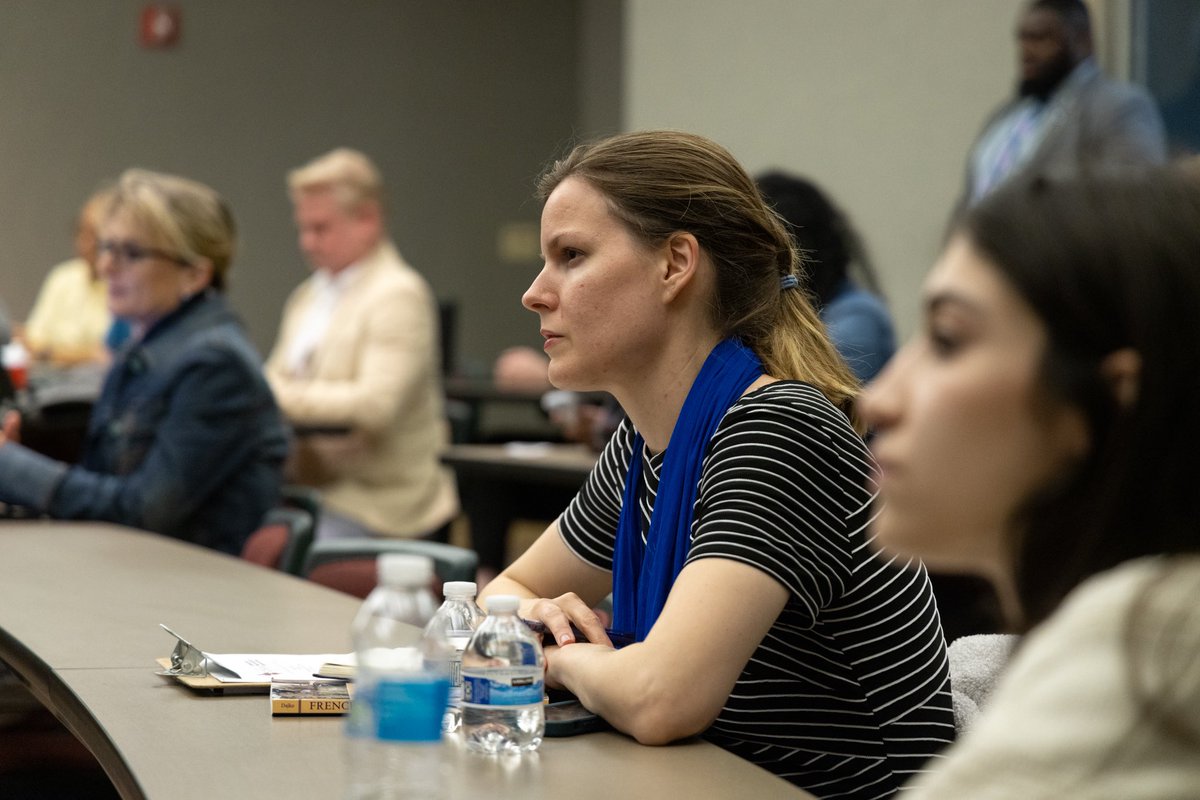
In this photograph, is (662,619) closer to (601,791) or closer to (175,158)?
(601,791)

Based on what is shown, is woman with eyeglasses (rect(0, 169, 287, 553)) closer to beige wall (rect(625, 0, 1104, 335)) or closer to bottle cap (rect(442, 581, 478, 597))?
bottle cap (rect(442, 581, 478, 597))

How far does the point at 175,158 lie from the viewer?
8.79 metres

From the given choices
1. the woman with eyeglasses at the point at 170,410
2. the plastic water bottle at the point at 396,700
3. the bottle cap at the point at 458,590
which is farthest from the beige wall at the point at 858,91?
the plastic water bottle at the point at 396,700

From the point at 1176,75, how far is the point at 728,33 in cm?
219

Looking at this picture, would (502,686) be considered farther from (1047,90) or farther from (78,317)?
(78,317)

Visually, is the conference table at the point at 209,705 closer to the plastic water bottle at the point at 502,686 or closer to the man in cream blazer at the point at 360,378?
the plastic water bottle at the point at 502,686

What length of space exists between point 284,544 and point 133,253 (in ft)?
3.26

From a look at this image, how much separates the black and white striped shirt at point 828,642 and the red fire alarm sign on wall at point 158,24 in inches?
314

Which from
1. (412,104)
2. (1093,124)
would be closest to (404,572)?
(1093,124)

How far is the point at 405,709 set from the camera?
1.07m

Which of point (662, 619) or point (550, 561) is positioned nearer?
point (662, 619)

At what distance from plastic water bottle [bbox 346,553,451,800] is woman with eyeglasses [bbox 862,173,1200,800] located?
1.24ft

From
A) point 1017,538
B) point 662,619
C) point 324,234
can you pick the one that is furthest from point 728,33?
A: point 1017,538

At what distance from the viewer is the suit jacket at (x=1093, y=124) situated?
957 mm
